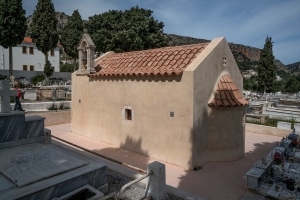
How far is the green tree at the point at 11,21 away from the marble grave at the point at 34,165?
86.0 ft

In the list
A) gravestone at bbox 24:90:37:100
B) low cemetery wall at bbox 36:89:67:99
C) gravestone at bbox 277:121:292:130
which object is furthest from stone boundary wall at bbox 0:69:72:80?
gravestone at bbox 277:121:292:130

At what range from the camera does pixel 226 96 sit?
9883 mm

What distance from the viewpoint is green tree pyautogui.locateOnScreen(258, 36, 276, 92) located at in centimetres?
4234

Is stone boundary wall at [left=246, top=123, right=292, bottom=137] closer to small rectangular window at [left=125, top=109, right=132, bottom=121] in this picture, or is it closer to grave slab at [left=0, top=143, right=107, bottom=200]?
small rectangular window at [left=125, top=109, right=132, bottom=121]

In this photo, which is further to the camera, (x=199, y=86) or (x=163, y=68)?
(x=163, y=68)

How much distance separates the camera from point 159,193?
5.07m

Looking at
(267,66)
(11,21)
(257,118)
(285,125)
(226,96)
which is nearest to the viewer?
(226,96)

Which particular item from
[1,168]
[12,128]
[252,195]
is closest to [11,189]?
[1,168]

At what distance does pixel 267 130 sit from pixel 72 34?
32.5 meters

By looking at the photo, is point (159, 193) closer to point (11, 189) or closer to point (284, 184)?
point (11, 189)

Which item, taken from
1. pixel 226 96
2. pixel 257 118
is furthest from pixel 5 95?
pixel 257 118

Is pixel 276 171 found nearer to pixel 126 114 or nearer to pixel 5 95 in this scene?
pixel 126 114

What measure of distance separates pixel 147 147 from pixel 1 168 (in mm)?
6437

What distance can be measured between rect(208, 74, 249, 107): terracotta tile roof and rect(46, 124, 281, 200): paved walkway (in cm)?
270
